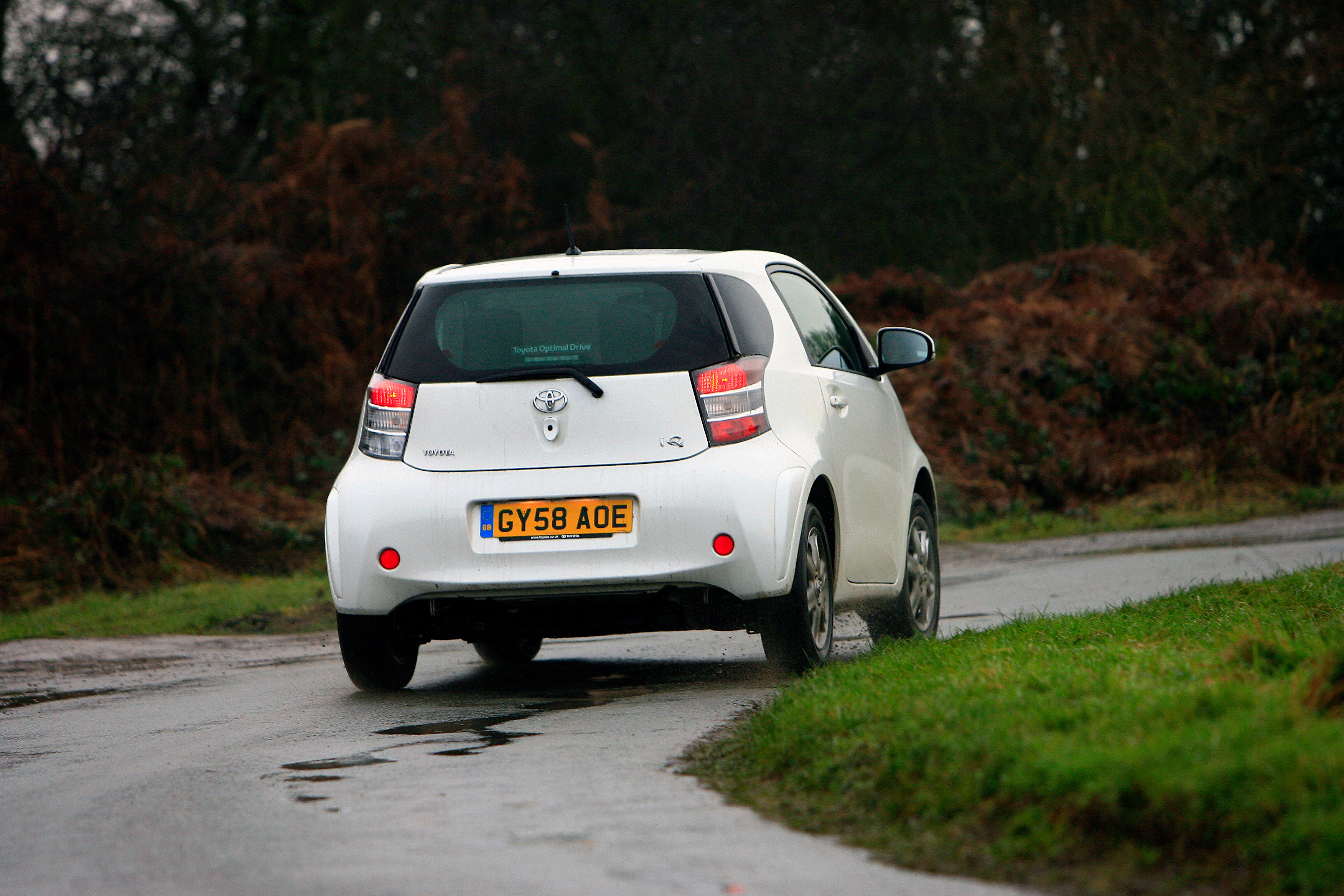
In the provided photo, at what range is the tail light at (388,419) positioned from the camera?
716cm

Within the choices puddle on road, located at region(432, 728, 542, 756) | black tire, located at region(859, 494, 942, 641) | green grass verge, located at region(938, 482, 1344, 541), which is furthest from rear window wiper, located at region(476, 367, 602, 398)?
green grass verge, located at region(938, 482, 1344, 541)

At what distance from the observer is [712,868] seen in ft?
13.7

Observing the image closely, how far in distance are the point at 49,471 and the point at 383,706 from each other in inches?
366

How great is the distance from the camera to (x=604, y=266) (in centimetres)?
735

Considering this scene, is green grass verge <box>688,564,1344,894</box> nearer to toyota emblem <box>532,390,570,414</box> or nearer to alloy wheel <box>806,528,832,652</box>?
alloy wheel <box>806,528,832,652</box>

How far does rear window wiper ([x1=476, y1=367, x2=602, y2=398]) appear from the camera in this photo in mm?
6984

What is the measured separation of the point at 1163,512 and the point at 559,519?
10329mm

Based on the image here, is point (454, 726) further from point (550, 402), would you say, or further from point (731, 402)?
point (731, 402)

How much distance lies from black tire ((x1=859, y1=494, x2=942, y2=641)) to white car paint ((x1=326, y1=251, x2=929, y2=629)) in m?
1.23

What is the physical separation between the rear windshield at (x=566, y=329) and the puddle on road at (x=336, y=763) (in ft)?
5.87

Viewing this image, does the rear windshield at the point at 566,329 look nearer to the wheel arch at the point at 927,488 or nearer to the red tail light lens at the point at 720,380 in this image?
the red tail light lens at the point at 720,380

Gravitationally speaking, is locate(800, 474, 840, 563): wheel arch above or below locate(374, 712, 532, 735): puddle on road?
above

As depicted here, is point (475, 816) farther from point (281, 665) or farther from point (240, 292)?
point (240, 292)

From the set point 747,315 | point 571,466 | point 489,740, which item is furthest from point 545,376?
point 489,740
